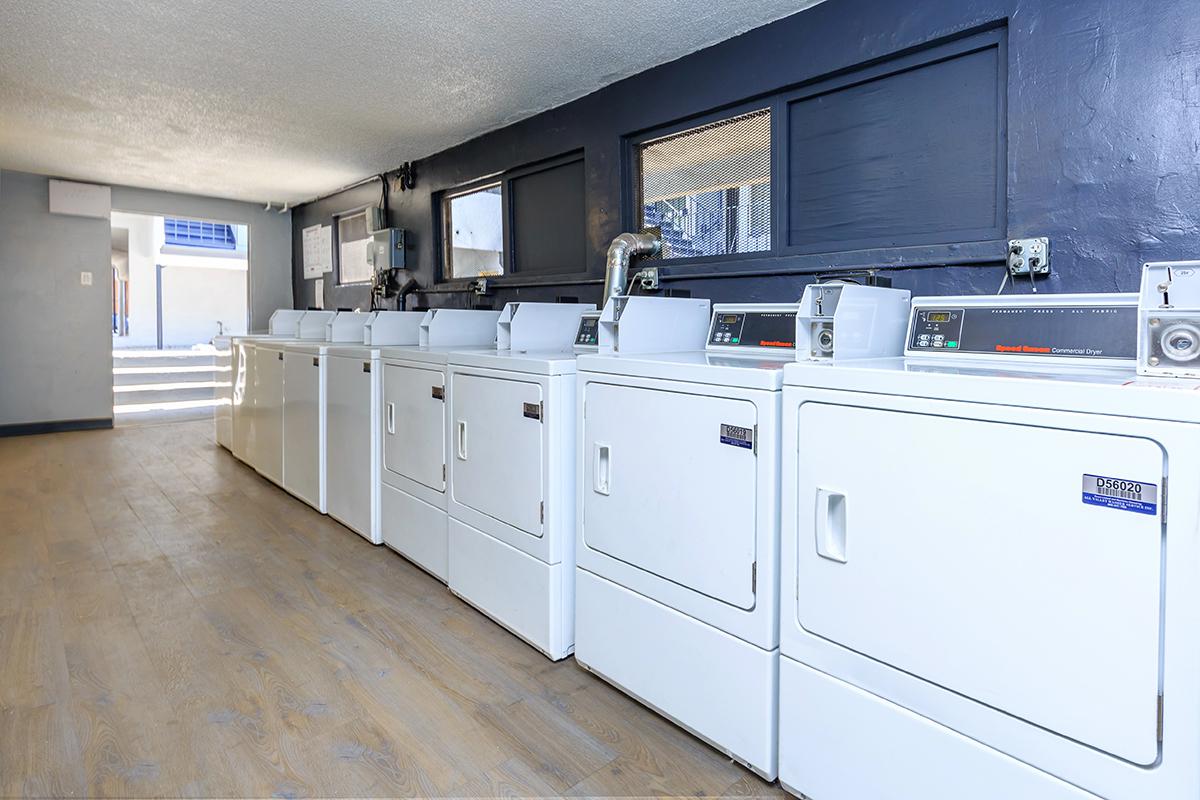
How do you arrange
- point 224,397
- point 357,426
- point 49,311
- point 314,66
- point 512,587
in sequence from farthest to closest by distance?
point 49,311 → point 224,397 → point 357,426 → point 314,66 → point 512,587

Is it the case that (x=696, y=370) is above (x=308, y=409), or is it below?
above

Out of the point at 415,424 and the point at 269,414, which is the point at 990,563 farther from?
the point at 269,414

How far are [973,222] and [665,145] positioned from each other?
4.72ft

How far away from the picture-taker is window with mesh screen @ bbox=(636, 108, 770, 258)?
274cm

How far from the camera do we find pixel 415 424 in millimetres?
2914

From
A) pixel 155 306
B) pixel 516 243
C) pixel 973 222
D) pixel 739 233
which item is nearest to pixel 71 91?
pixel 516 243

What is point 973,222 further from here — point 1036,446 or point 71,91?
point 71,91

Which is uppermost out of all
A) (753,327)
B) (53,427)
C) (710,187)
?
(710,187)

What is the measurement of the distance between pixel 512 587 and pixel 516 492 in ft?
1.07

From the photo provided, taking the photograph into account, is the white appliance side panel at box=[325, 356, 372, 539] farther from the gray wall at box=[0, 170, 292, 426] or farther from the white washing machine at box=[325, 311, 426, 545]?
the gray wall at box=[0, 170, 292, 426]

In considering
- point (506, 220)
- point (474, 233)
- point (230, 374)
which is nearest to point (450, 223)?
point (474, 233)

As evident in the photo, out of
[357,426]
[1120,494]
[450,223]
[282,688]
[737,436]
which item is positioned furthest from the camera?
[450,223]

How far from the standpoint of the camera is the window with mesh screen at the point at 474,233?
425 cm

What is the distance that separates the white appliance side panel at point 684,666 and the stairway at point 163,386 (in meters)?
6.63
